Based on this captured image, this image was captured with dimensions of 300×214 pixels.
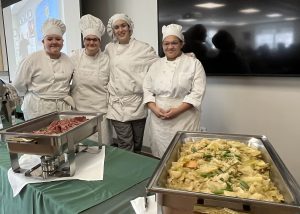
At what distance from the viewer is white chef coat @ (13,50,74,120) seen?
1603 millimetres

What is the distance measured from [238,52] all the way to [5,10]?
4.03 m

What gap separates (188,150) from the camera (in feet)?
3.14

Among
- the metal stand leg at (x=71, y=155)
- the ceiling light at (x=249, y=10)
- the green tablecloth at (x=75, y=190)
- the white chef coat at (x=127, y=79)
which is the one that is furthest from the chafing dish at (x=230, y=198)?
the ceiling light at (x=249, y=10)

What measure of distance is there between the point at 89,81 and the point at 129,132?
0.47m

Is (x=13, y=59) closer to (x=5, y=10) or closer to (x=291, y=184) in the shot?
(x=5, y=10)

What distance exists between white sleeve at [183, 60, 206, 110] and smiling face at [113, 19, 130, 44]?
56 cm

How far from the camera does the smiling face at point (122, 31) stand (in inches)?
69.4

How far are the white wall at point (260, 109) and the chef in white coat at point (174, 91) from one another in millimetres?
528

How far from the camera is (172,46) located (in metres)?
1.62

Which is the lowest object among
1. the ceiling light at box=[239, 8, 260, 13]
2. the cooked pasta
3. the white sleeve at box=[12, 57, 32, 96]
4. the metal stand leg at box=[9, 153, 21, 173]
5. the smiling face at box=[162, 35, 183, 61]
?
the metal stand leg at box=[9, 153, 21, 173]

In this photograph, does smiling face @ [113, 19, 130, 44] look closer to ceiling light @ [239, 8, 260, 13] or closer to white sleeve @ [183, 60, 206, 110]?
white sleeve @ [183, 60, 206, 110]

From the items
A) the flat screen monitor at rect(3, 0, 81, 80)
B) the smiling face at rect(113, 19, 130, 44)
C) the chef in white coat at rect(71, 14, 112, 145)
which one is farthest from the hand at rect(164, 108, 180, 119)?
the flat screen monitor at rect(3, 0, 81, 80)

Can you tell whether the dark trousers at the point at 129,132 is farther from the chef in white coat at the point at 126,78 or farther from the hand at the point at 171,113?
the hand at the point at 171,113

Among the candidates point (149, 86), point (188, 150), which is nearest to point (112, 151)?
point (188, 150)
